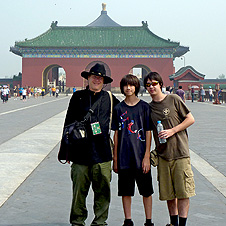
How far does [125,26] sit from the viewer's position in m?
56.1

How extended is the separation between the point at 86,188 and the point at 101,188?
0.13m

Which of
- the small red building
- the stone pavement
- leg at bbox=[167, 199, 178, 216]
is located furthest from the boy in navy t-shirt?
the small red building

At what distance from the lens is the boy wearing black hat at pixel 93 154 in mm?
3736

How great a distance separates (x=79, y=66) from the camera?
175 ft

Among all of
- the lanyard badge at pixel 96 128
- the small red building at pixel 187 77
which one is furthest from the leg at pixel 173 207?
the small red building at pixel 187 77

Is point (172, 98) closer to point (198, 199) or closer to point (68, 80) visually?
point (198, 199)

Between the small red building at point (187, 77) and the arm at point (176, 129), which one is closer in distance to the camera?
the arm at point (176, 129)

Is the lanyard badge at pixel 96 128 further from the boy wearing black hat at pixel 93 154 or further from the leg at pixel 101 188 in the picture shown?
the leg at pixel 101 188

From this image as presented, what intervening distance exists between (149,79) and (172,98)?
26 cm

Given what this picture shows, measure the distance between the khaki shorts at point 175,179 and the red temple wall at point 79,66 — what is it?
162 feet

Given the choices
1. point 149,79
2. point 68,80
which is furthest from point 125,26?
point 149,79

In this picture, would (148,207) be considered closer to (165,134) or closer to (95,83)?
(165,134)

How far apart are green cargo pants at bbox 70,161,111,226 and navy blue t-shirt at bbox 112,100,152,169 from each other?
176mm

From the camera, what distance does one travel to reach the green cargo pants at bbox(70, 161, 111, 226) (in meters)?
3.77
